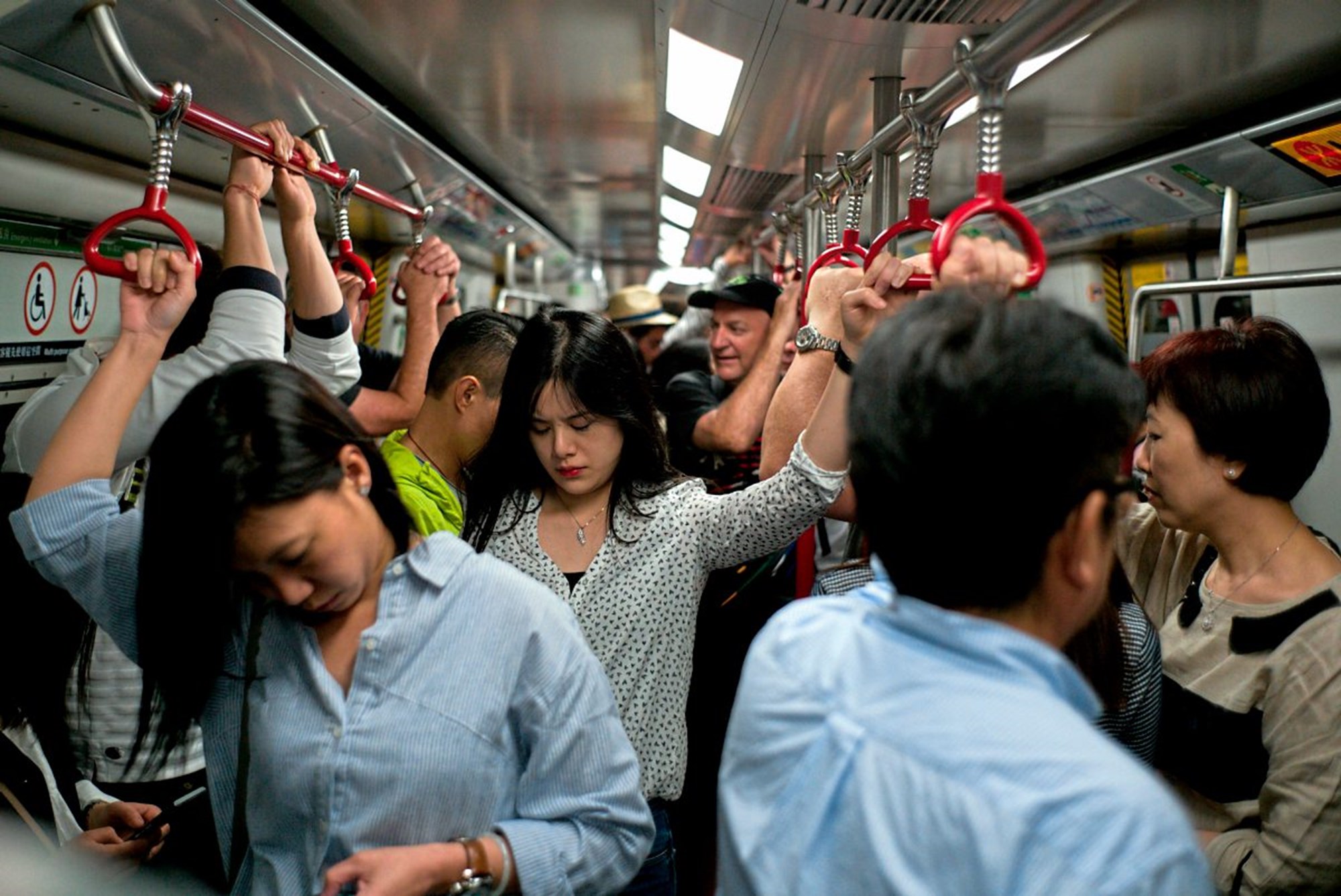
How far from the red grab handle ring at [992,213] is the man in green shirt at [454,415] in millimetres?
1286

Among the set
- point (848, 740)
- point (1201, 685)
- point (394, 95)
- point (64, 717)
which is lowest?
point (64, 717)

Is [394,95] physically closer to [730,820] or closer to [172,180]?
[172,180]

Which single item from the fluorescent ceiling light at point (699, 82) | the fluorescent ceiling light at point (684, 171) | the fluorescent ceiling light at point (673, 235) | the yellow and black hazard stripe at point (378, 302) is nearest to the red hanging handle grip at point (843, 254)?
→ the fluorescent ceiling light at point (699, 82)

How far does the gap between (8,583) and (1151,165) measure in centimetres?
339

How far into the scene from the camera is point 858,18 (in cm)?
189

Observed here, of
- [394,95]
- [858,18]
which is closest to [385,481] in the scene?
[858,18]

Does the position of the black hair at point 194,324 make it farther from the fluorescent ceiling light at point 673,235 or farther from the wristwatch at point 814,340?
the fluorescent ceiling light at point 673,235

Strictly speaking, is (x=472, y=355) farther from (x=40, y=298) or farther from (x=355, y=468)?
(x=40, y=298)

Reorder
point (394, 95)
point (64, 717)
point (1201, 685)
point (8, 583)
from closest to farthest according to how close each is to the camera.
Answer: point (1201, 685) < point (8, 583) < point (64, 717) < point (394, 95)

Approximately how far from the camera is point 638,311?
19.7 ft

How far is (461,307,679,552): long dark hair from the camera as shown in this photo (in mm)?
1848

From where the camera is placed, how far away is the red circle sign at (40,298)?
2.45m

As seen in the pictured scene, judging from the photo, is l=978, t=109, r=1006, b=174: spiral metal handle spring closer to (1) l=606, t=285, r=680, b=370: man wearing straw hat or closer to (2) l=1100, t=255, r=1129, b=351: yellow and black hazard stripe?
(2) l=1100, t=255, r=1129, b=351: yellow and black hazard stripe

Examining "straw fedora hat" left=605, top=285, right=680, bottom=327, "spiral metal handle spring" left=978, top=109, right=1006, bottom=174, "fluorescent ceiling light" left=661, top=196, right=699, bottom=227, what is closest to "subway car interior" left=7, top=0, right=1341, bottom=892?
"spiral metal handle spring" left=978, top=109, right=1006, bottom=174
